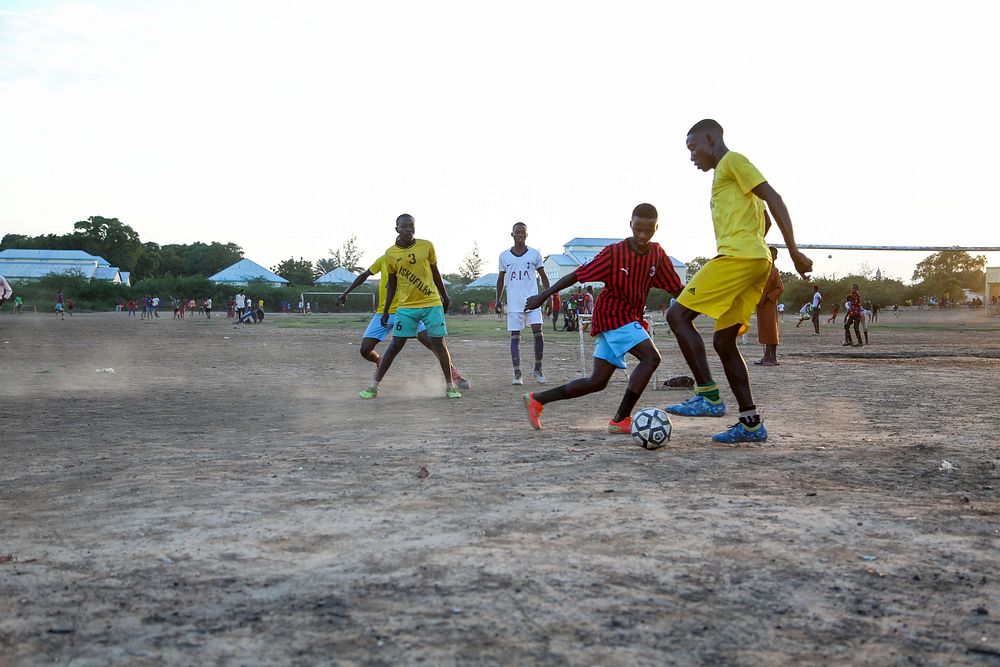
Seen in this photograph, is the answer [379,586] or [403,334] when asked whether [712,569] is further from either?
[403,334]

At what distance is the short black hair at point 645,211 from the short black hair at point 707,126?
612 mm

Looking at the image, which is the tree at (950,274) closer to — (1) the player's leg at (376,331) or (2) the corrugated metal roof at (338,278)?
(2) the corrugated metal roof at (338,278)

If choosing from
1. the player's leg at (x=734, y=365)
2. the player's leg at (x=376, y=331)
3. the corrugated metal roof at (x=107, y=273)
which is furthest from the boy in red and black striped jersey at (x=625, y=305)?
the corrugated metal roof at (x=107, y=273)

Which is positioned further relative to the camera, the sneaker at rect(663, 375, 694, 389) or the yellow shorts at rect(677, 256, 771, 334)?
the sneaker at rect(663, 375, 694, 389)

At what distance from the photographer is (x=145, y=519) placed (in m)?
4.07

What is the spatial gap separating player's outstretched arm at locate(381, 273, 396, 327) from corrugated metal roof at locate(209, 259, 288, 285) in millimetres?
87635

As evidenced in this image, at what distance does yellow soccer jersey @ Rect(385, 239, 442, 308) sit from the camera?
10.0m

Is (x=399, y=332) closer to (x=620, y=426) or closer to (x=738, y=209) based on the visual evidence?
(x=620, y=426)

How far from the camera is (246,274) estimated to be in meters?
98.8

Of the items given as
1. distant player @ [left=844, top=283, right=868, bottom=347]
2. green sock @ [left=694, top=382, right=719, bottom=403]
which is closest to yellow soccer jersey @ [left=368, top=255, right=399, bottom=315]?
green sock @ [left=694, top=382, right=719, bottom=403]

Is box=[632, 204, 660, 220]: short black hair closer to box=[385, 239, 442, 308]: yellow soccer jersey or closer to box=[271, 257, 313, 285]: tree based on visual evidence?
box=[385, 239, 442, 308]: yellow soccer jersey

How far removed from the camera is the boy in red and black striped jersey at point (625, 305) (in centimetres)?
679

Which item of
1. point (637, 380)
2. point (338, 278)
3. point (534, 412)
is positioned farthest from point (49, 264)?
point (637, 380)

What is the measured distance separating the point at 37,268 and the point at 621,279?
110363 mm
